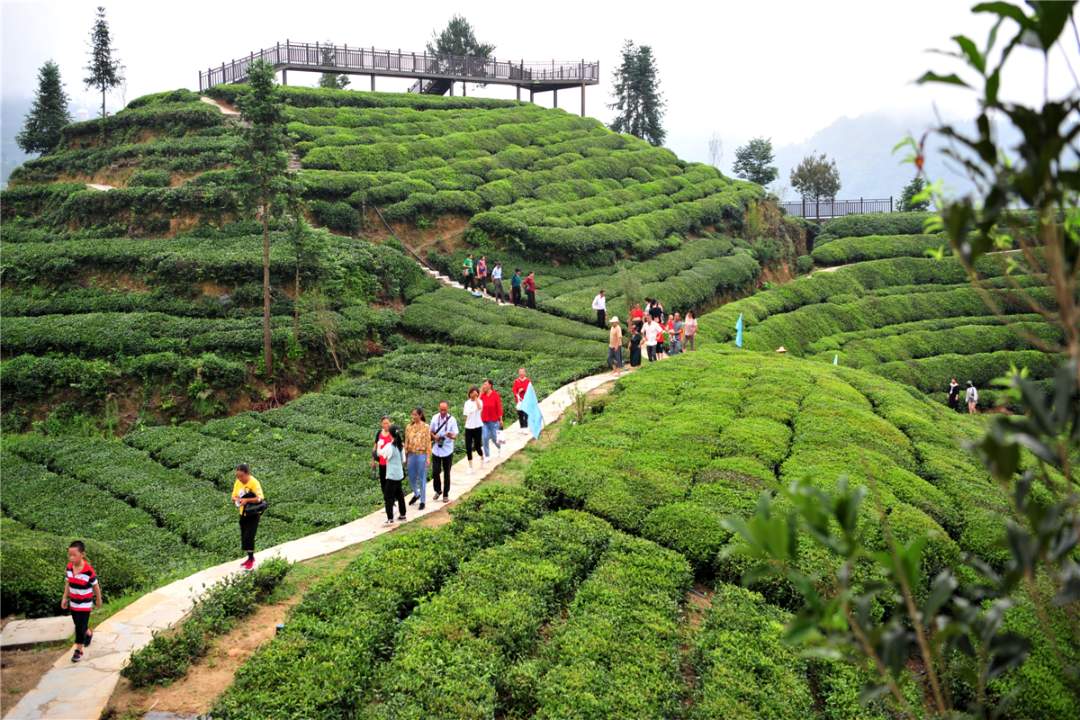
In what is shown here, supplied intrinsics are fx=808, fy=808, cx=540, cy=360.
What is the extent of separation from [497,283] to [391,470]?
14965mm

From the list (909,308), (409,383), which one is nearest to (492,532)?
(409,383)

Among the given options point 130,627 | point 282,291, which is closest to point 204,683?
point 130,627

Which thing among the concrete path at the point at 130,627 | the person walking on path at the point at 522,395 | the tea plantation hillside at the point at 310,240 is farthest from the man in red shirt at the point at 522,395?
the tea plantation hillside at the point at 310,240

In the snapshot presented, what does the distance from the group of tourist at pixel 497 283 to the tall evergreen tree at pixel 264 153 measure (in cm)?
711

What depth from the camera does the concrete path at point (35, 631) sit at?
813 centimetres

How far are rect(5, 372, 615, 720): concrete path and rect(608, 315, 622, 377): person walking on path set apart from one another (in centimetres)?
638

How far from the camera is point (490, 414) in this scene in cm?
1303

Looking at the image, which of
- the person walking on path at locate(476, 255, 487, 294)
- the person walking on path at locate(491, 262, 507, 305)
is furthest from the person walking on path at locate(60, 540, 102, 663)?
the person walking on path at locate(476, 255, 487, 294)

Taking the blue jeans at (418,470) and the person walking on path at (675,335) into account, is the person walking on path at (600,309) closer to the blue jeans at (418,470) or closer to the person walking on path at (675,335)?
the person walking on path at (675,335)

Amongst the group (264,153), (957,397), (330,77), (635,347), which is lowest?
A: (957,397)

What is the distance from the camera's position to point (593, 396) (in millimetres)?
16203

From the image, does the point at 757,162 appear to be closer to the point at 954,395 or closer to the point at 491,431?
the point at 954,395

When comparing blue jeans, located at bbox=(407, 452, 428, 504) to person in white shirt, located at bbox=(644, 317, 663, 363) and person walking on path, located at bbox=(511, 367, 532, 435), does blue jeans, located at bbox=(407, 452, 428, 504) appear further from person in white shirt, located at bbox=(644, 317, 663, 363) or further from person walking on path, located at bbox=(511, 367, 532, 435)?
person in white shirt, located at bbox=(644, 317, 663, 363)

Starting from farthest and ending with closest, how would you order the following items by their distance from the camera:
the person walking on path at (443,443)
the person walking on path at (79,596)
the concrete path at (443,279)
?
1. the concrete path at (443,279)
2. the person walking on path at (443,443)
3. the person walking on path at (79,596)
